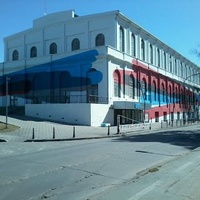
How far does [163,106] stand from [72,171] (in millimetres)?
54968

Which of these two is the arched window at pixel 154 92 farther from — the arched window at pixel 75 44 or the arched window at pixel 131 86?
the arched window at pixel 75 44

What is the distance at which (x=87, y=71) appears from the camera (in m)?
45.4

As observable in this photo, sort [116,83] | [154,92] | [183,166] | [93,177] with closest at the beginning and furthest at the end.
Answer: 1. [93,177]
2. [183,166]
3. [116,83]
4. [154,92]

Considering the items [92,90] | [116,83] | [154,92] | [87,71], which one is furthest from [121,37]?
[154,92]

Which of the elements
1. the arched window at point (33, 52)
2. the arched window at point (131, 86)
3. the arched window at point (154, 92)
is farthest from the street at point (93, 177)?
the arched window at point (33, 52)

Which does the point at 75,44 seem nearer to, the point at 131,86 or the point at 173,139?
the point at 131,86

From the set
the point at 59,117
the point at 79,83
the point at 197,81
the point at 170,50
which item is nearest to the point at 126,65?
the point at 79,83

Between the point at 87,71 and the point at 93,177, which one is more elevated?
the point at 87,71

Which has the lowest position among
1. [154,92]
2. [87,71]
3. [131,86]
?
[154,92]

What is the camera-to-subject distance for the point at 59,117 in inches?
1594

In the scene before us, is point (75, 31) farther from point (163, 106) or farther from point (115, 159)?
point (115, 159)

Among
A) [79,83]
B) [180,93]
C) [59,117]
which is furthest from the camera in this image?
[180,93]

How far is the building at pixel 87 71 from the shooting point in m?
43.4

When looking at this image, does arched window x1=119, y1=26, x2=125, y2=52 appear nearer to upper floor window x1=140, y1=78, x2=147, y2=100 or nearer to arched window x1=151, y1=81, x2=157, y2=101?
upper floor window x1=140, y1=78, x2=147, y2=100
